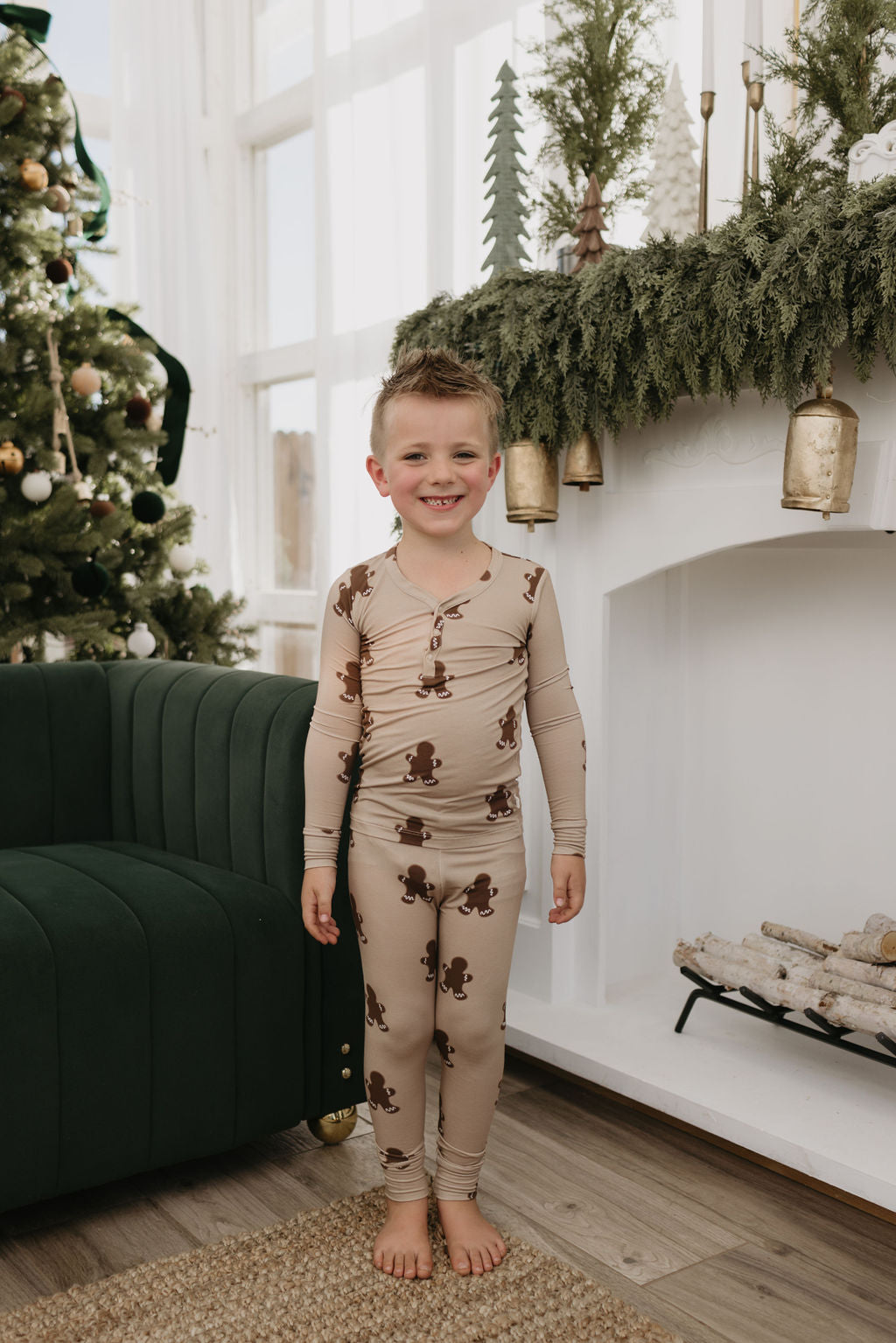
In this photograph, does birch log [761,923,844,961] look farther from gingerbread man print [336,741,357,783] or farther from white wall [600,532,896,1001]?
gingerbread man print [336,741,357,783]

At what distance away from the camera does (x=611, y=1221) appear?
1.70 meters

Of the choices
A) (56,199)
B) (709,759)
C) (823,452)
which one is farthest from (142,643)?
(823,452)

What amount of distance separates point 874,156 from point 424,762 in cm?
107

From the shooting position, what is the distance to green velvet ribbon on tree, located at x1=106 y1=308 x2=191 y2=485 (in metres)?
3.00

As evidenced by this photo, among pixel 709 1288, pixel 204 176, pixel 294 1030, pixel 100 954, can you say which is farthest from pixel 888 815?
pixel 204 176

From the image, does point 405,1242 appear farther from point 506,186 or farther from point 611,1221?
point 506,186

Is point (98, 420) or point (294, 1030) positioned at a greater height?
point (98, 420)

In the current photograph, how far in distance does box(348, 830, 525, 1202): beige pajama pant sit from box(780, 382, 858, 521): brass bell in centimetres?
67

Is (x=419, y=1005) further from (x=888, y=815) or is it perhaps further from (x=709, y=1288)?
(x=888, y=815)

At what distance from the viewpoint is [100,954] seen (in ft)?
5.40

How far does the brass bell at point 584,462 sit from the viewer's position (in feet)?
6.89

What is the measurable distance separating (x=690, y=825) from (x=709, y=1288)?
109 cm

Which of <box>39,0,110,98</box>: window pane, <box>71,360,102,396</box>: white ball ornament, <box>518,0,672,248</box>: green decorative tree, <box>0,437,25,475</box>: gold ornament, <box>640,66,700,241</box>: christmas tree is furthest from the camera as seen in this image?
<box>39,0,110,98</box>: window pane

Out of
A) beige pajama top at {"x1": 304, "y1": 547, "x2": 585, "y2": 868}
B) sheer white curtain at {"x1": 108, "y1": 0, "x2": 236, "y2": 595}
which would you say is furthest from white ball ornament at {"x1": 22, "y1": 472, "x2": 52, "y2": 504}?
beige pajama top at {"x1": 304, "y1": 547, "x2": 585, "y2": 868}
